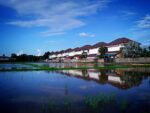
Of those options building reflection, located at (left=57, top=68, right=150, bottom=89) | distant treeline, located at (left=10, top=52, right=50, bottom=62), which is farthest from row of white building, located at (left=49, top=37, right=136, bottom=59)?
building reflection, located at (left=57, top=68, right=150, bottom=89)

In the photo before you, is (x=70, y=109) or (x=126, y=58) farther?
(x=126, y=58)

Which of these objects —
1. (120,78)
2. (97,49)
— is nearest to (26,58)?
(97,49)

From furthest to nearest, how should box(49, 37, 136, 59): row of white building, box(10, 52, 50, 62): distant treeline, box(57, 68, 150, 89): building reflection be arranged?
1. box(10, 52, 50, 62): distant treeline
2. box(49, 37, 136, 59): row of white building
3. box(57, 68, 150, 89): building reflection

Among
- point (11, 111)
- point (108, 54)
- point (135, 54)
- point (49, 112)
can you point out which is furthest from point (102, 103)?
point (108, 54)

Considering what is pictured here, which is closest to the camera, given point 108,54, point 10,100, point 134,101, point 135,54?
point 134,101

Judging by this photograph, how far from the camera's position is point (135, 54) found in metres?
53.4

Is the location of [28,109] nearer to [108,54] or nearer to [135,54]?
[135,54]

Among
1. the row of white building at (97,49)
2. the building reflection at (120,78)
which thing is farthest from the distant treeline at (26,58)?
the building reflection at (120,78)

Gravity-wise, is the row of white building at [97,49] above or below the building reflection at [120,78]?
above

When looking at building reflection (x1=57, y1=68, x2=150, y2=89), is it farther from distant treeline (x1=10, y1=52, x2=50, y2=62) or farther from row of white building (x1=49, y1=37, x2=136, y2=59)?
distant treeline (x1=10, y1=52, x2=50, y2=62)

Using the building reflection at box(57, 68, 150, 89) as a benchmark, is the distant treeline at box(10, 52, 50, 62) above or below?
above

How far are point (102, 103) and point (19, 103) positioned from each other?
375 centimetres

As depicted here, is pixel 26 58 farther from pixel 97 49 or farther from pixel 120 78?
pixel 120 78

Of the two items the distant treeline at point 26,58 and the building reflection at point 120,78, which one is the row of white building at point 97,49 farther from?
the building reflection at point 120,78
